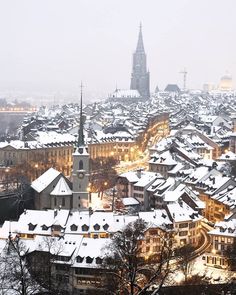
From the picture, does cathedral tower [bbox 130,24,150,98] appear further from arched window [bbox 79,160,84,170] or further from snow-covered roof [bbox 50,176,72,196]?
snow-covered roof [bbox 50,176,72,196]

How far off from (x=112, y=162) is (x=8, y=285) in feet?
151

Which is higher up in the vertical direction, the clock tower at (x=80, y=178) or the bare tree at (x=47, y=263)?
the clock tower at (x=80, y=178)

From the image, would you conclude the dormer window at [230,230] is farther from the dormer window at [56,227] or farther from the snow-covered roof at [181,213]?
the dormer window at [56,227]

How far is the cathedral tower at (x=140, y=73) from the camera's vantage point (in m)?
193

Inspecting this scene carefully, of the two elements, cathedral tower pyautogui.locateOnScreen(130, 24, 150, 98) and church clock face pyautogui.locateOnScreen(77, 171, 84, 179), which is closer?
church clock face pyautogui.locateOnScreen(77, 171, 84, 179)

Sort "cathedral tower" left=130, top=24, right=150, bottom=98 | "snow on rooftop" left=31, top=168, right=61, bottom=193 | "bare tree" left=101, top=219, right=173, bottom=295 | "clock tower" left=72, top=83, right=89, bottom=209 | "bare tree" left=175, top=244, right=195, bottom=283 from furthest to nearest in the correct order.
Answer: "cathedral tower" left=130, top=24, right=150, bottom=98 → "snow on rooftop" left=31, top=168, right=61, bottom=193 → "clock tower" left=72, top=83, right=89, bottom=209 → "bare tree" left=175, top=244, right=195, bottom=283 → "bare tree" left=101, top=219, right=173, bottom=295

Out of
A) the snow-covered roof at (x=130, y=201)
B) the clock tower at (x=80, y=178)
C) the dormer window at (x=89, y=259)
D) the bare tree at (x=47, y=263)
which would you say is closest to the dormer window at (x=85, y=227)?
the bare tree at (x=47, y=263)

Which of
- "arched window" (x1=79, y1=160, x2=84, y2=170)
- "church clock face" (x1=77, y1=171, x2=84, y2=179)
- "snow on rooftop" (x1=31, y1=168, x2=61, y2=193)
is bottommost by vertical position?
"snow on rooftop" (x1=31, y1=168, x2=61, y2=193)

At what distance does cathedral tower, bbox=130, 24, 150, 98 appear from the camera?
193 metres

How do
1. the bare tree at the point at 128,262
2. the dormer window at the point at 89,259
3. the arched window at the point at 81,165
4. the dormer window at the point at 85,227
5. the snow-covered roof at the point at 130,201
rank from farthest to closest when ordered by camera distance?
the snow-covered roof at the point at 130,201, the arched window at the point at 81,165, the dormer window at the point at 85,227, the dormer window at the point at 89,259, the bare tree at the point at 128,262

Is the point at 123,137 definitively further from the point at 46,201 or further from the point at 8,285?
the point at 8,285

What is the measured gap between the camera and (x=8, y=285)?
30859 millimetres

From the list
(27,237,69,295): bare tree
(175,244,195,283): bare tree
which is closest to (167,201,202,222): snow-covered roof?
(175,244,195,283): bare tree

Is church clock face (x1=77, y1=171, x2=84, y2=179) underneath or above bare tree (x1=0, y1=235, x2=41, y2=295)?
above
